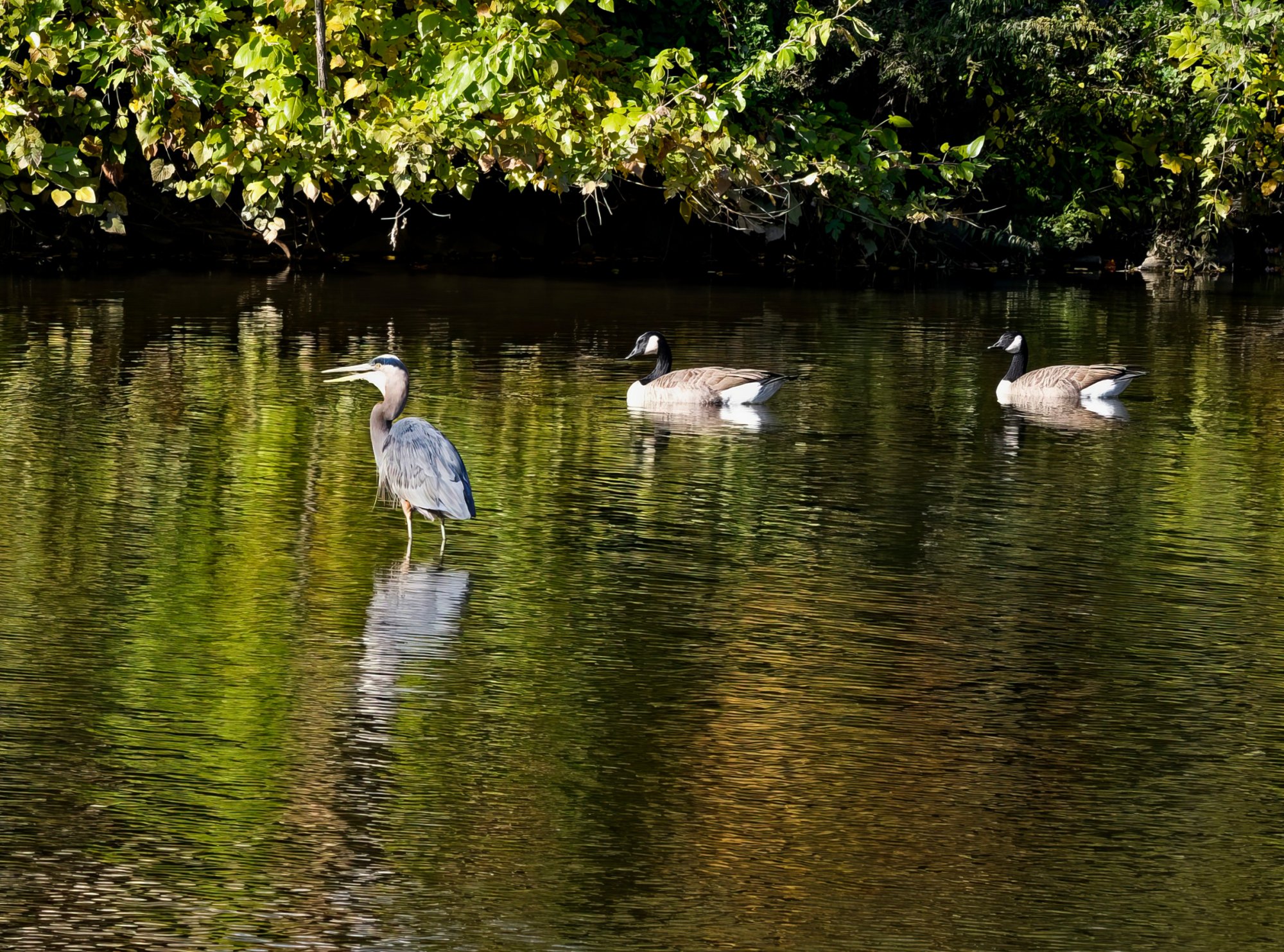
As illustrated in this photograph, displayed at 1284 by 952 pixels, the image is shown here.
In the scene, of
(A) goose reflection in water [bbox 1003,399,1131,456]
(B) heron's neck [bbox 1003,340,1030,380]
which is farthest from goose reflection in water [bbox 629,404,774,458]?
(B) heron's neck [bbox 1003,340,1030,380]

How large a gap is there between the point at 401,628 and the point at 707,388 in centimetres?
797

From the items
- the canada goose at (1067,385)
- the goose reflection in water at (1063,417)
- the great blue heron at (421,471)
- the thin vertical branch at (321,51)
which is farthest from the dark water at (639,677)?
the thin vertical branch at (321,51)

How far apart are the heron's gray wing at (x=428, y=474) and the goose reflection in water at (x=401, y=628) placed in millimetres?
419

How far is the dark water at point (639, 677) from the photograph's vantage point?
6.43m

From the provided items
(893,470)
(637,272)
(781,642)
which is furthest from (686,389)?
(637,272)

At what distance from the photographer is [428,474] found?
11352 millimetres

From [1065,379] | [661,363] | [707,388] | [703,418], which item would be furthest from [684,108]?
[703,418]

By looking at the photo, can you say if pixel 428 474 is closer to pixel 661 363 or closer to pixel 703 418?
pixel 703 418

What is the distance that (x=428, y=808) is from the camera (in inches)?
282

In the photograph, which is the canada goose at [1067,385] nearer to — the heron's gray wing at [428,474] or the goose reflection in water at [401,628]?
the heron's gray wing at [428,474]

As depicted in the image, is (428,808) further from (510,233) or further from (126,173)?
(510,233)

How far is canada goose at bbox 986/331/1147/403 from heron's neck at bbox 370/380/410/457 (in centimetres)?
751

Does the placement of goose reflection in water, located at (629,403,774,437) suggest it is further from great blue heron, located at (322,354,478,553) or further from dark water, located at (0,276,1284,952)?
great blue heron, located at (322,354,478,553)

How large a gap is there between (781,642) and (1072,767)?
6.82 feet
